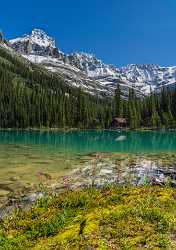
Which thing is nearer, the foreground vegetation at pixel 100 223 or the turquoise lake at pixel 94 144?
the foreground vegetation at pixel 100 223

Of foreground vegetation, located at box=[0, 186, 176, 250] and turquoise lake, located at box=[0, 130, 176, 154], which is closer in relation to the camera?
foreground vegetation, located at box=[0, 186, 176, 250]

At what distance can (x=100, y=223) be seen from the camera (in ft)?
47.6

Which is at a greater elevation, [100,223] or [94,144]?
[100,223]

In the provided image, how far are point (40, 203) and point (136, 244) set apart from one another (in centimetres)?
868

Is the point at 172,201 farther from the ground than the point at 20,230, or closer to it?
farther from the ground

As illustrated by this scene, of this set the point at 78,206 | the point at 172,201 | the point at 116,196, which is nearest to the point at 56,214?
the point at 78,206

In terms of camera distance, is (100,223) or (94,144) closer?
(100,223)

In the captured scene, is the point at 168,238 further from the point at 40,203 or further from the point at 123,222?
the point at 40,203

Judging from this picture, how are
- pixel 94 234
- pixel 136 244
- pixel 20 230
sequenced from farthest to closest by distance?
1. pixel 20 230
2. pixel 94 234
3. pixel 136 244

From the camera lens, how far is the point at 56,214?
55.7 ft

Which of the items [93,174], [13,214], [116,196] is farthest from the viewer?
[93,174]

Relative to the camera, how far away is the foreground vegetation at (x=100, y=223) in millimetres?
12781

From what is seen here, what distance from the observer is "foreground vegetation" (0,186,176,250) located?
12781mm

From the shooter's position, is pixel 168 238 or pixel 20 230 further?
pixel 20 230
